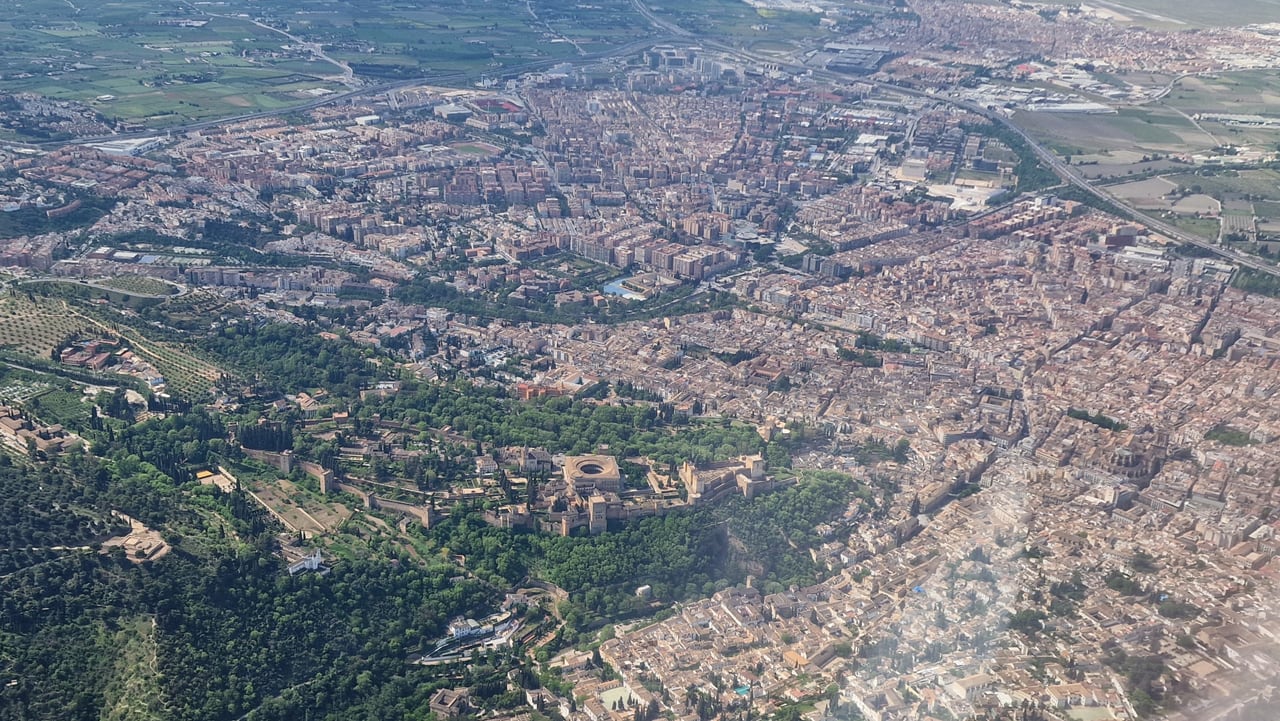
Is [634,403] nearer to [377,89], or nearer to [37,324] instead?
[37,324]

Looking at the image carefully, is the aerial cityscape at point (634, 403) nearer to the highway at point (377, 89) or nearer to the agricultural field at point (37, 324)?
the agricultural field at point (37, 324)

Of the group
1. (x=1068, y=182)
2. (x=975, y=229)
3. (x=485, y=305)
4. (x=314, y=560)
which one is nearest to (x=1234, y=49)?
(x=1068, y=182)

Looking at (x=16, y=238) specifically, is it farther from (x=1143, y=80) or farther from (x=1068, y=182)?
(x=1143, y=80)

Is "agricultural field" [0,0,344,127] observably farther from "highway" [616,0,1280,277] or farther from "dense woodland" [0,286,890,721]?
"dense woodland" [0,286,890,721]

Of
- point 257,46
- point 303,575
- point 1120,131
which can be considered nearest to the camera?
point 303,575

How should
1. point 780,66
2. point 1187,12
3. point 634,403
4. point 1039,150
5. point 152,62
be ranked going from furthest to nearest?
point 1187,12
point 780,66
point 152,62
point 1039,150
point 634,403

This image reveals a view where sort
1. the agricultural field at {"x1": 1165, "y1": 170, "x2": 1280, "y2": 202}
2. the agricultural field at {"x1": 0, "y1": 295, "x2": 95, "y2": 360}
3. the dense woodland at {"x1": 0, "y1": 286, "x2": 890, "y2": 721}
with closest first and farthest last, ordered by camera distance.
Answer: the dense woodland at {"x1": 0, "y1": 286, "x2": 890, "y2": 721}, the agricultural field at {"x1": 0, "y1": 295, "x2": 95, "y2": 360}, the agricultural field at {"x1": 1165, "y1": 170, "x2": 1280, "y2": 202}

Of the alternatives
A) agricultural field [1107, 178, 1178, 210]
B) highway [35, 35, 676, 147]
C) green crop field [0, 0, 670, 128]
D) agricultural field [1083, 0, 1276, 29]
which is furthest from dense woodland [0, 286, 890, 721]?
agricultural field [1083, 0, 1276, 29]

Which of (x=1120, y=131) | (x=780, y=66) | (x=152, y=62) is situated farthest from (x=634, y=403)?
(x=152, y=62)
